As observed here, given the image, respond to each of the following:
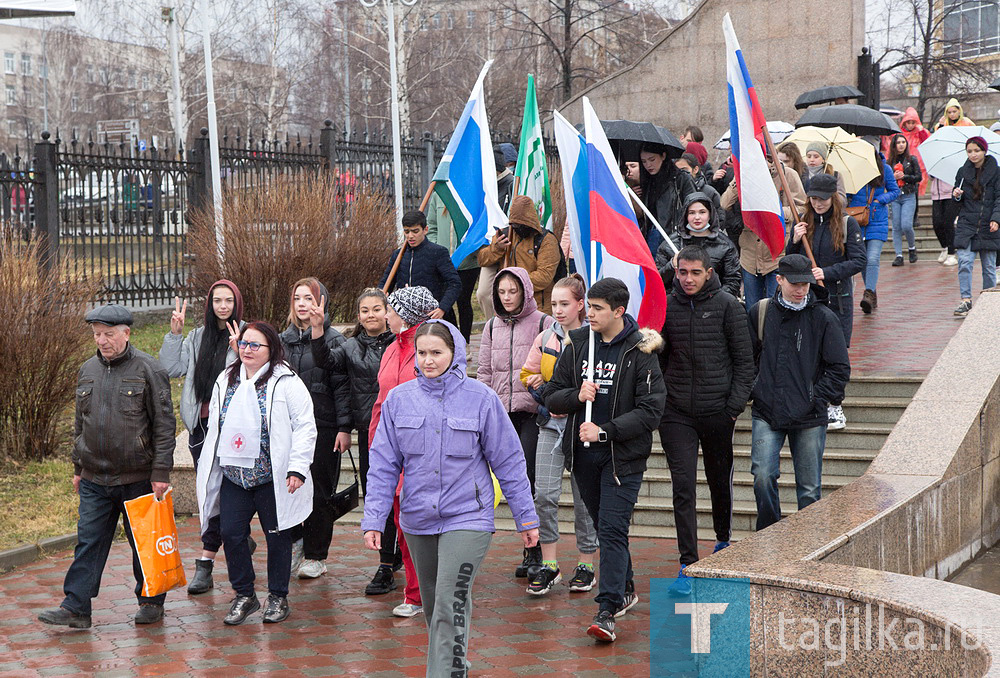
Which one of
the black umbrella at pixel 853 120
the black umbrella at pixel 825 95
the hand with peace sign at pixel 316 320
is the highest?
the black umbrella at pixel 825 95

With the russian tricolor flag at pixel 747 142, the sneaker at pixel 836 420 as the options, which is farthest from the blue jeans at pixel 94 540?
the sneaker at pixel 836 420

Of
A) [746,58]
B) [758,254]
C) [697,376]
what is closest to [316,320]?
[697,376]

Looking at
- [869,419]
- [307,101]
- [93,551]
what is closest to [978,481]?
[869,419]

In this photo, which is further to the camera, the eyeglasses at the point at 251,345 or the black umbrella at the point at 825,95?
the black umbrella at the point at 825,95

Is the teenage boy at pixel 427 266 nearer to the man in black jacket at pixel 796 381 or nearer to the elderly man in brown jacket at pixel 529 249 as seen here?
the elderly man in brown jacket at pixel 529 249

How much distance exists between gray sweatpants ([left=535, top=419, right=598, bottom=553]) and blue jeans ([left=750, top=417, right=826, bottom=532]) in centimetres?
101

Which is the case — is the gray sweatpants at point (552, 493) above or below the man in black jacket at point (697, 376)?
below

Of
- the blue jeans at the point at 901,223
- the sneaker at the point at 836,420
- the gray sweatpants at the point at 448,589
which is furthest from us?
the blue jeans at the point at 901,223

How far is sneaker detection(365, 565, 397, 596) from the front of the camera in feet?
23.5

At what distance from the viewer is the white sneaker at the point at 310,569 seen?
24.7ft

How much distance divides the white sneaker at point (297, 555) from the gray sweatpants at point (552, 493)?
5.36ft

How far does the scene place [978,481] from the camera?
7801mm

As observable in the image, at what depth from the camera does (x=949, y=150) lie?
14641mm

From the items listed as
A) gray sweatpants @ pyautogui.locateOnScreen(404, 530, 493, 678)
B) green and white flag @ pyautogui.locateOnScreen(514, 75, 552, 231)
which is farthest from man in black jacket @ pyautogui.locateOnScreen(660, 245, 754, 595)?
green and white flag @ pyautogui.locateOnScreen(514, 75, 552, 231)
